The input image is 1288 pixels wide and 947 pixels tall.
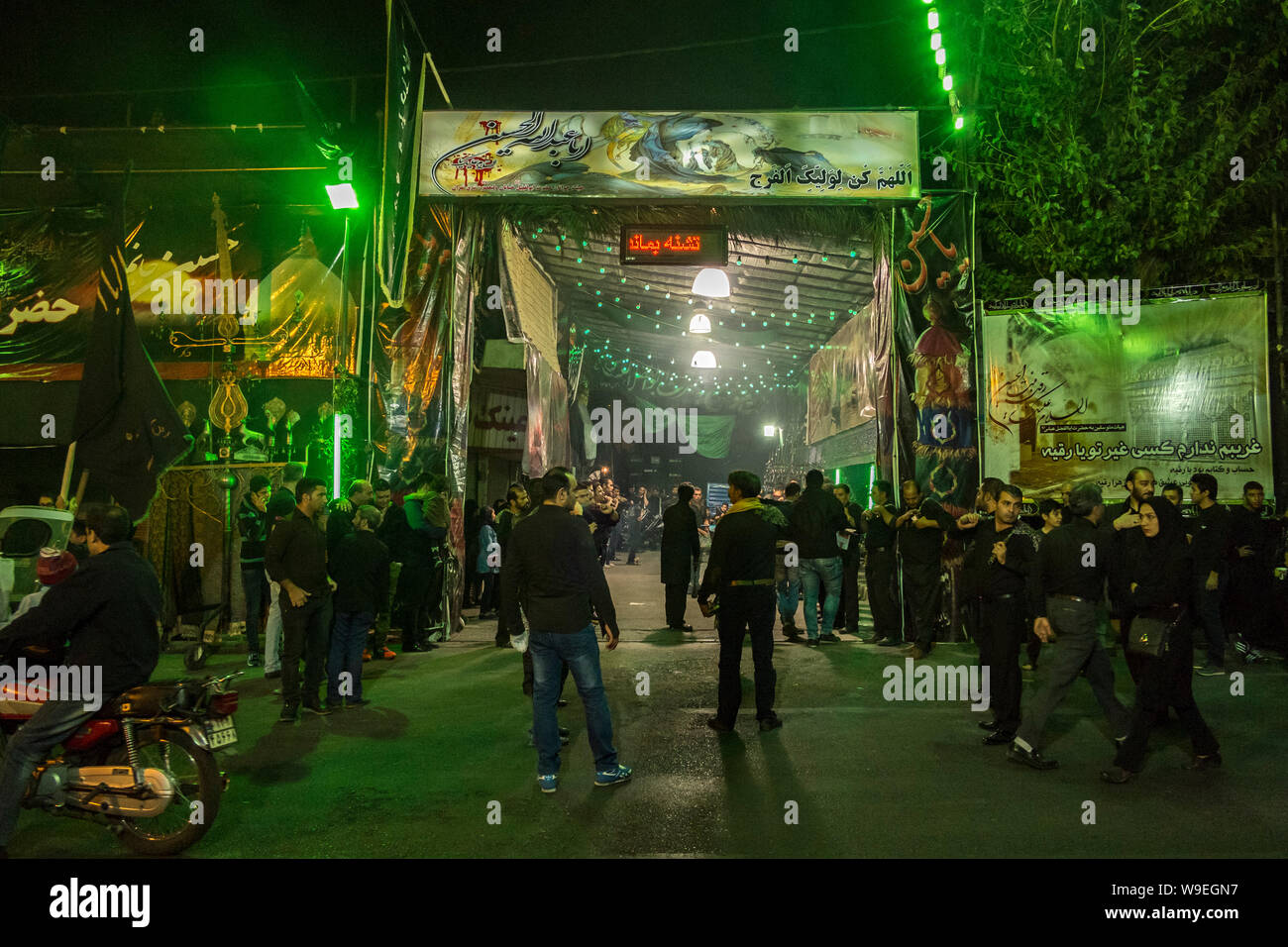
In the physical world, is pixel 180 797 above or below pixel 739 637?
below

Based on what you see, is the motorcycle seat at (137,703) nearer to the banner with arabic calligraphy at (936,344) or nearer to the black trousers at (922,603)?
the black trousers at (922,603)

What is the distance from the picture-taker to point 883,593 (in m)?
10.3

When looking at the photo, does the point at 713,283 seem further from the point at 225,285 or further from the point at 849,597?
the point at 225,285

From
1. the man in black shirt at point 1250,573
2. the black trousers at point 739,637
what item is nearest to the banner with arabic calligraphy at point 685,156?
the man in black shirt at point 1250,573

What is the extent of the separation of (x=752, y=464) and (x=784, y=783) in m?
25.9

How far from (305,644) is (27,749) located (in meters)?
2.95

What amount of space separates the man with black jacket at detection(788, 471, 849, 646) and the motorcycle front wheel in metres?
7.28

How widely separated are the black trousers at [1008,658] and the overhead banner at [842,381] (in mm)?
5520

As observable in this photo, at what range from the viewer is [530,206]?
10.7m

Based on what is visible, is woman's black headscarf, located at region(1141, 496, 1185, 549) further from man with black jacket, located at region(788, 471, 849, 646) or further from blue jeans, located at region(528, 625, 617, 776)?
man with black jacket, located at region(788, 471, 849, 646)

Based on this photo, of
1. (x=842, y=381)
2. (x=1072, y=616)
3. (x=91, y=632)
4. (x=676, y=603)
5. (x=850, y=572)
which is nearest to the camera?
(x=91, y=632)

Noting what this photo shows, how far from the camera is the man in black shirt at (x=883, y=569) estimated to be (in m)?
10.3
